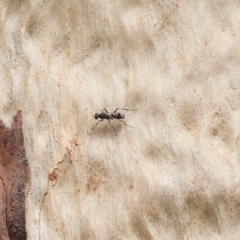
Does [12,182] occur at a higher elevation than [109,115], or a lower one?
lower

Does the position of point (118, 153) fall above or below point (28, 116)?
below

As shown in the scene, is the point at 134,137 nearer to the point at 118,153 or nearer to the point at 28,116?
the point at 118,153

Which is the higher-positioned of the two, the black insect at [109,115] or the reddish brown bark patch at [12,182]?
the black insect at [109,115]

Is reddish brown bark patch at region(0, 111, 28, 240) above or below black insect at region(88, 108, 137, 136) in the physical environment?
below

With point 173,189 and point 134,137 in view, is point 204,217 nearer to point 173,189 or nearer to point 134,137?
point 173,189

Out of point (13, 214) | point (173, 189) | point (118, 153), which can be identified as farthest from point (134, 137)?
point (13, 214)

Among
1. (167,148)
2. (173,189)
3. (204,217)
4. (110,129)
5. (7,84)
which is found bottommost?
(204,217)

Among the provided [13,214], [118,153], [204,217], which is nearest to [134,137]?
[118,153]
